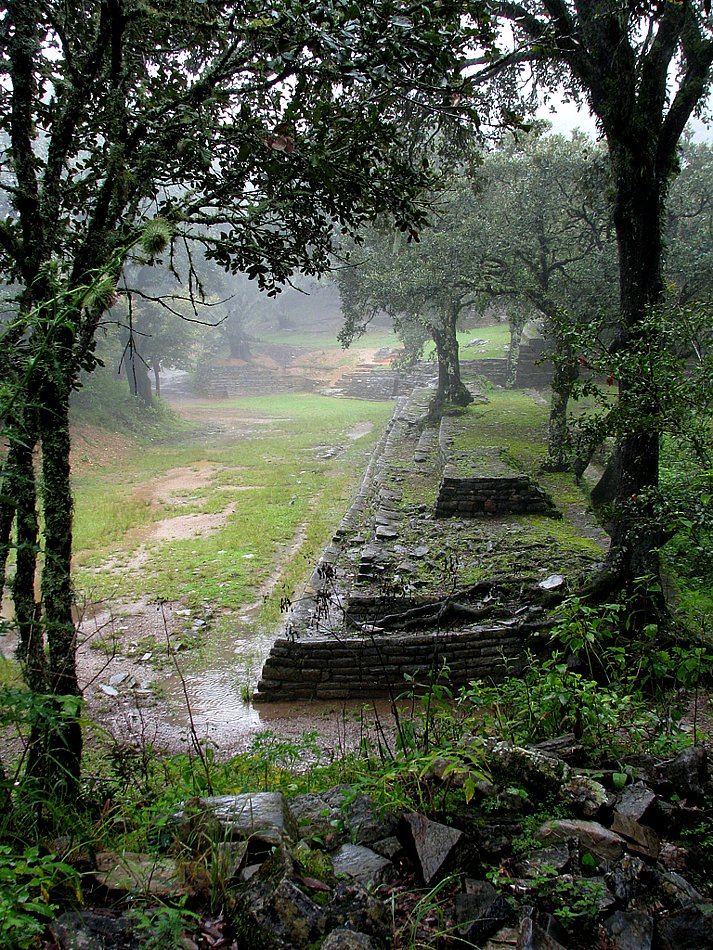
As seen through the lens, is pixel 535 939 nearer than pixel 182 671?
Yes

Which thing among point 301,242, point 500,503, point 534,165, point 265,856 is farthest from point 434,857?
point 534,165

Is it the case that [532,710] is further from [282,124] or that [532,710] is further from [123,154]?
[123,154]

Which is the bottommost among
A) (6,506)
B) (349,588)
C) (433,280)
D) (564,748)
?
(349,588)

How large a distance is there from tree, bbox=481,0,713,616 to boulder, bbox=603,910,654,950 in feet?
12.8

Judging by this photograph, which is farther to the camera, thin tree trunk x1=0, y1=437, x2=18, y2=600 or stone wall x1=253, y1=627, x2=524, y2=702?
stone wall x1=253, y1=627, x2=524, y2=702

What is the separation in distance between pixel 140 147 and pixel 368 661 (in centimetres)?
508

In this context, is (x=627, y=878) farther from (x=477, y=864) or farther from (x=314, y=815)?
(x=314, y=815)

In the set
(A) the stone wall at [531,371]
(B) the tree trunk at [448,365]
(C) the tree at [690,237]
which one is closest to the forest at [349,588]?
(C) the tree at [690,237]

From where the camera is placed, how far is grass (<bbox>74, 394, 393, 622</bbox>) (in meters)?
10.1

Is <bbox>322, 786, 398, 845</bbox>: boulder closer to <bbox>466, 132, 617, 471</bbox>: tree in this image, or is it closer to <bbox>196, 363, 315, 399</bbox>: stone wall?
<bbox>466, 132, 617, 471</bbox>: tree

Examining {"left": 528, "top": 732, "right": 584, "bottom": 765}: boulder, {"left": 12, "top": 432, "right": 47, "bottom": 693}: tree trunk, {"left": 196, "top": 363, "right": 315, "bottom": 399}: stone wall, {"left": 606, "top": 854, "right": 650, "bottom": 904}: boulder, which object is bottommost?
{"left": 528, "top": 732, "right": 584, "bottom": 765}: boulder

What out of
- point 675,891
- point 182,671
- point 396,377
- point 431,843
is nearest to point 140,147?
point 431,843

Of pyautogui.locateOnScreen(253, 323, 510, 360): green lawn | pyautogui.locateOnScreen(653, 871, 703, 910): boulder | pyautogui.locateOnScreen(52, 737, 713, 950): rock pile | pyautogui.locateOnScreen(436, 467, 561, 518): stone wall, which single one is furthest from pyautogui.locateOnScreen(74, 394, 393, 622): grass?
pyautogui.locateOnScreen(253, 323, 510, 360): green lawn

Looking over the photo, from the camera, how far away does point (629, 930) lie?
7.16ft
